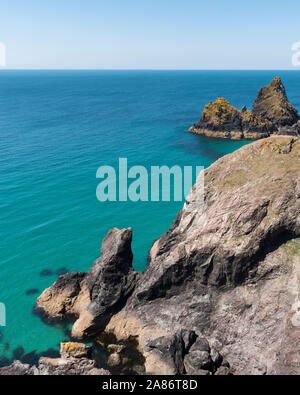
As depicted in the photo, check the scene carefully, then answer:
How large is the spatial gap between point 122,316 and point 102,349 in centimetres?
353

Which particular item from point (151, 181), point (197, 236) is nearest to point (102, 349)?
point (197, 236)

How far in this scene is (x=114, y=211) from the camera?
5241 cm

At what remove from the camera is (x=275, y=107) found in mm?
104375

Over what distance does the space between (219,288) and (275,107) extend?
313ft

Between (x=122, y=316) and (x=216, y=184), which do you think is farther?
(x=216, y=184)

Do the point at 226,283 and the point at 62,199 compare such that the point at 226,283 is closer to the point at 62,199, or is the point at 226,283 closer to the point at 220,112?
the point at 62,199

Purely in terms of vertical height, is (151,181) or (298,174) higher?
(298,174)

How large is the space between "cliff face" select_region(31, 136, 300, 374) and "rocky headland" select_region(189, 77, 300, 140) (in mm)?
68086

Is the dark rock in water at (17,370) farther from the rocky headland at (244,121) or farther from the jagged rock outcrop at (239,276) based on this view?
the rocky headland at (244,121)

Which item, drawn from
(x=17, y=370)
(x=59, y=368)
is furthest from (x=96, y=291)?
(x=17, y=370)

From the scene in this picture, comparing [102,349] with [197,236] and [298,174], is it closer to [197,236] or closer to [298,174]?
[197,236]

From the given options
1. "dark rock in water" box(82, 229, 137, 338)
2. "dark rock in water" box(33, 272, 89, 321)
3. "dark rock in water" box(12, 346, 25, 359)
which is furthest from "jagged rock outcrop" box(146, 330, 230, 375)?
"dark rock in water" box(12, 346, 25, 359)

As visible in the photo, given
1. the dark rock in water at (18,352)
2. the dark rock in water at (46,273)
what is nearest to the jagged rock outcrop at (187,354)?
the dark rock in water at (18,352)

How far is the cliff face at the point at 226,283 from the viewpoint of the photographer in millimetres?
24234
